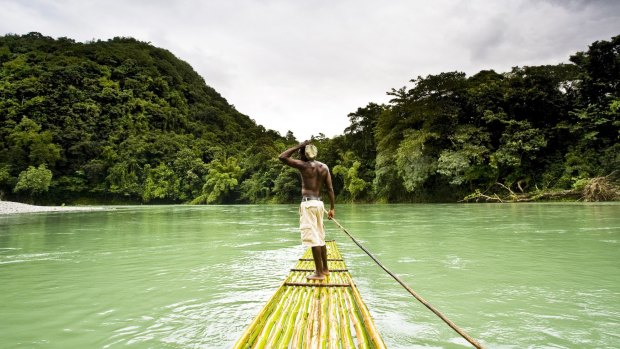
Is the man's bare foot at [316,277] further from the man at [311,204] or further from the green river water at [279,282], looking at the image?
the green river water at [279,282]

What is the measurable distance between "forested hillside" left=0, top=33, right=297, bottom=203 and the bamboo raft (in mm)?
40649

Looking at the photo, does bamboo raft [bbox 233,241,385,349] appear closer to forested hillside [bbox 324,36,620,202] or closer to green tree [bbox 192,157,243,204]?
forested hillside [bbox 324,36,620,202]

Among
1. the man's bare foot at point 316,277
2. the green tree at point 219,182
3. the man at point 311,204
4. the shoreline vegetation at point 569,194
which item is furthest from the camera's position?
the green tree at point 219,182

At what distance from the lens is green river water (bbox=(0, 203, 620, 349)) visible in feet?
11.0

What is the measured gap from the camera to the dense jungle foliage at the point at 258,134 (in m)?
26.0

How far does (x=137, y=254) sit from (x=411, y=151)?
24003 millimetres

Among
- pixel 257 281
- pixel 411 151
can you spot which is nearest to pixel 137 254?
pixel 257 281

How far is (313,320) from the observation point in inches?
121

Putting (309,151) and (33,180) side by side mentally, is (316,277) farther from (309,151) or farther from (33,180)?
(33,180)

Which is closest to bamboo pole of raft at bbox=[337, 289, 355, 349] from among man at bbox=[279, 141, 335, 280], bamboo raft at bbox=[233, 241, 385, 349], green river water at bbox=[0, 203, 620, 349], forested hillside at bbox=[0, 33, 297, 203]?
bamboo raft at bbox=[233, 241, 385, 349]

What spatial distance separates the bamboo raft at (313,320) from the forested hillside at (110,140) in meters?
40.6

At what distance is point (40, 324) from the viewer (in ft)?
12.4

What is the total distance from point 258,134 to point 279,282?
266ft

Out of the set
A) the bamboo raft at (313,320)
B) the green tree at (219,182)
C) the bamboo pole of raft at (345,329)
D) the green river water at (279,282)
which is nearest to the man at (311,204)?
the bamboo raft at (313,320)
